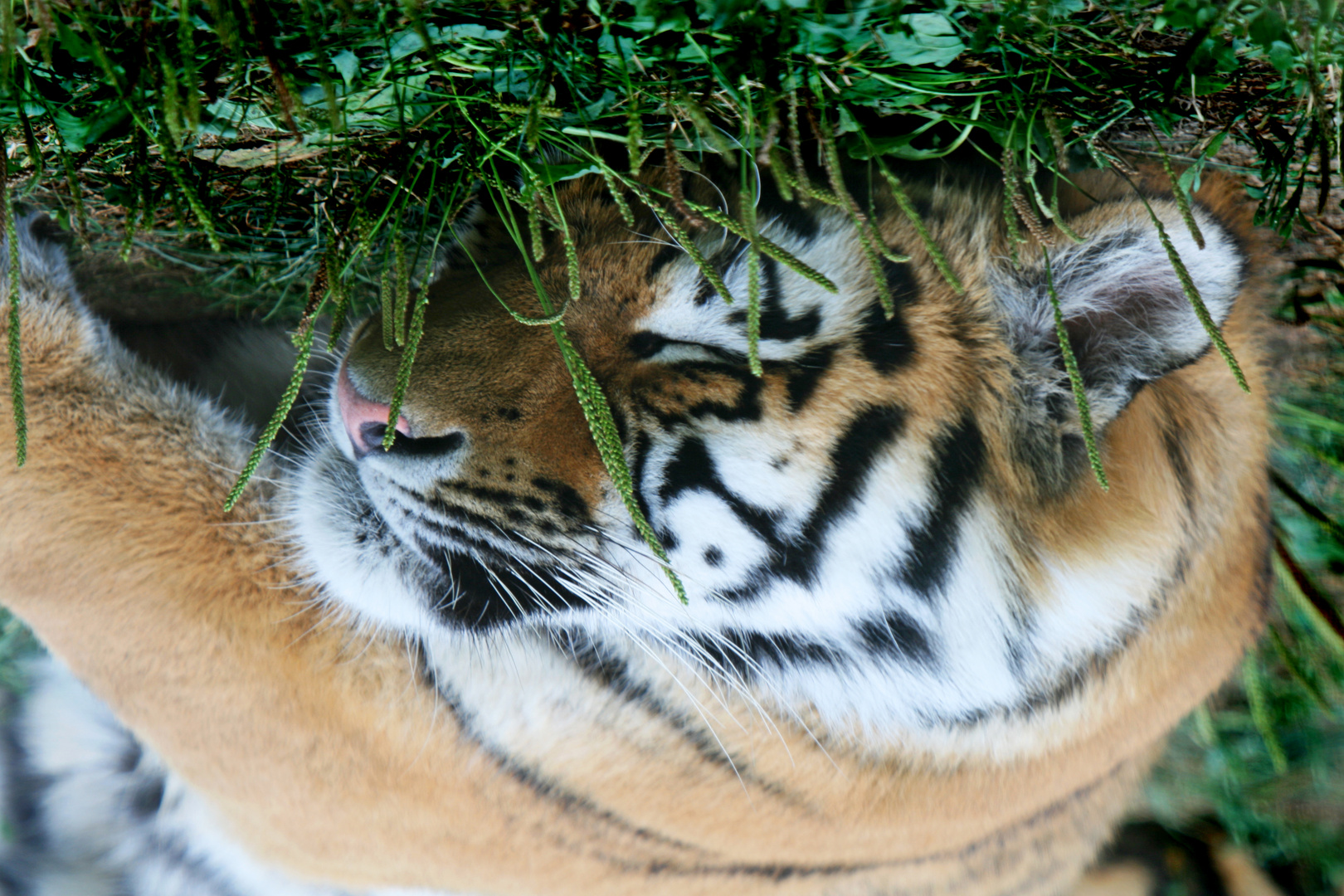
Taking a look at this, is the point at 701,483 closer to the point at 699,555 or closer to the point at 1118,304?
the point at 699,555

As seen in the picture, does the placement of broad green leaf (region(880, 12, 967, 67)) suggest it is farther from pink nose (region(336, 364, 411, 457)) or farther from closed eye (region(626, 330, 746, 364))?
pink nose (region(336, 364, 411, 457))

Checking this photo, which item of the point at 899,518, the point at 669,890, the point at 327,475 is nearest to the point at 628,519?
the point at 899,518

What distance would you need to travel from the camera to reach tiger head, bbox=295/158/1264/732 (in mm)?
826

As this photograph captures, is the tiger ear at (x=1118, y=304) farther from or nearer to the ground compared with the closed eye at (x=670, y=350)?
farther from the ground

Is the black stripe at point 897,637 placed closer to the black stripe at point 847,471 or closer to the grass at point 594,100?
the black stripe at point 847,471

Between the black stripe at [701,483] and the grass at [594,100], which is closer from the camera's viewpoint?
the grass at [594,100]

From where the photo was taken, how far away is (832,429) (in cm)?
86

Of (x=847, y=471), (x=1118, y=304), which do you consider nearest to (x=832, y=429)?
(x=847, y=471)

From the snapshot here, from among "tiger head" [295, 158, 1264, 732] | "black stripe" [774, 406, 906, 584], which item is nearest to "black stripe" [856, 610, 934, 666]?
"tiger head" [295, 158, 1264, 732]

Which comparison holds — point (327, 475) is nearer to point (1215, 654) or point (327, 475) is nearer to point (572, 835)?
point (572, 835)

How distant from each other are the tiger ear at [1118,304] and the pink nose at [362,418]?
23.4 inches

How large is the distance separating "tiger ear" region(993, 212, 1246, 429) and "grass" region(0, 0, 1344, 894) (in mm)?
62

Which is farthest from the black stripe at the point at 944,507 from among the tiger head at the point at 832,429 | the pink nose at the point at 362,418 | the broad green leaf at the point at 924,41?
the pink nose at the point at 362,418

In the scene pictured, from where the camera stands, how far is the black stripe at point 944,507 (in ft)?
2.87
